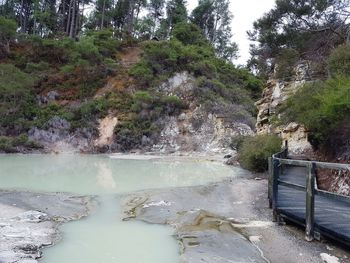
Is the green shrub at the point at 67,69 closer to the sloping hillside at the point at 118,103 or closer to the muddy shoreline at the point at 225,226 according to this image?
the sloping hillside at the point at 118,103

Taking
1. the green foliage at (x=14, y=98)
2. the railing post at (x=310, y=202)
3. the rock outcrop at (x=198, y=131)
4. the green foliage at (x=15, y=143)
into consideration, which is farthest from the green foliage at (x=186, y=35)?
the railing post at (x=310, y=202)

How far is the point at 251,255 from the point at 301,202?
2.32 meters

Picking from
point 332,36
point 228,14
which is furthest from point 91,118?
point 228,14

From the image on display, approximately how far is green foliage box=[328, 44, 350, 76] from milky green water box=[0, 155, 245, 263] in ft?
18.2

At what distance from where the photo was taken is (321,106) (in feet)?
36.4

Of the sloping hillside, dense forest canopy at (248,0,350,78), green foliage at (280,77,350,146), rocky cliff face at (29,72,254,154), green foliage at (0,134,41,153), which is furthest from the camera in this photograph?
the sloping hillside

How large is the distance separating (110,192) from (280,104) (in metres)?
10.1

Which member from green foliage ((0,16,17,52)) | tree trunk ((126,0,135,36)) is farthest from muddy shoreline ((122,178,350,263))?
tree trunk ((126,0,135,36))

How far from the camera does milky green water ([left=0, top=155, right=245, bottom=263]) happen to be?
5.67 m

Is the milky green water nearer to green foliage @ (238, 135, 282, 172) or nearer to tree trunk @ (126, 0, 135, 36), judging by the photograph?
green foliage @ (238, 135, 282, 172)

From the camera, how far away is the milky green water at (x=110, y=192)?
5.67 meters

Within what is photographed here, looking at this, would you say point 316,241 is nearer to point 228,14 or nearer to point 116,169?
point 116,169

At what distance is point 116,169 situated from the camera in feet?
56.5

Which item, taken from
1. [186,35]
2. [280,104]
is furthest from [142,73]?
[280,104]
